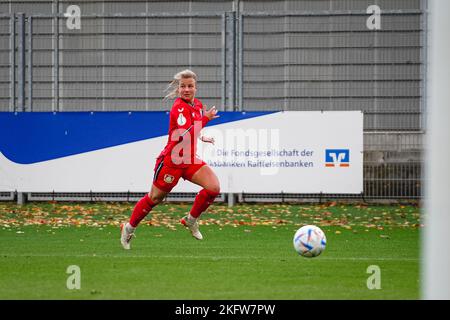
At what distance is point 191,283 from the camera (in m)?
8.49

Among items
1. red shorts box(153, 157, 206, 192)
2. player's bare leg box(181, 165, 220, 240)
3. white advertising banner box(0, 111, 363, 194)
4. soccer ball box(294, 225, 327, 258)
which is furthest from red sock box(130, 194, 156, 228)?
white advertising banner box(0, 111, 363, 194)

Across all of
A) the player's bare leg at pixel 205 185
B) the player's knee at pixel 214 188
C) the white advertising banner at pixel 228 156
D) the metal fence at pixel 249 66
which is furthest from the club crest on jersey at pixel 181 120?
the metal fence at pixel 249 66

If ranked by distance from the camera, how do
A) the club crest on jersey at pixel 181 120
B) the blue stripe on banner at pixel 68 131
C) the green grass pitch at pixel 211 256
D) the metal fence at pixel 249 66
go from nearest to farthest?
1. the green grass pitch at pixel 211 256
2. the club crest on jersey at pixel 181 120
3. the blue stripe on banner at pixel 68 131
4. the metal fence at pixel 249 66

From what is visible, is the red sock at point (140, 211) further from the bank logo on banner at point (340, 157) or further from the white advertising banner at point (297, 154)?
the bank logo on banner at point (340, 157)

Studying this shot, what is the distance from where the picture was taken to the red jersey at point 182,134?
11.2 metres

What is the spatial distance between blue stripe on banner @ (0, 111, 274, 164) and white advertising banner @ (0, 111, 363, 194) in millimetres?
19

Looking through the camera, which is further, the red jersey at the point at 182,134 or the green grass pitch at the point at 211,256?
the red jersey at the point at 182,134

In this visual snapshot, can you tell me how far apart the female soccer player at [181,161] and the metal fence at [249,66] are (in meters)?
8.01

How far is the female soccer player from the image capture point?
11.3 m

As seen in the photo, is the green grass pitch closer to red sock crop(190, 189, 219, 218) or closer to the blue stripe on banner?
red sock crop(190, 189, 219, 218)

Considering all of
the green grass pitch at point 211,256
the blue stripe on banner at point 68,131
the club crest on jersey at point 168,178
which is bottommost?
the green grass pitch at point 211,256
